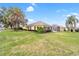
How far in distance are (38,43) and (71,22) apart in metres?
0.32

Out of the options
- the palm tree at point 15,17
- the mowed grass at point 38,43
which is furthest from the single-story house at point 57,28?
the palm tree at point 15,17

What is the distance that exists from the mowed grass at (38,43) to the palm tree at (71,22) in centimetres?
A: 4

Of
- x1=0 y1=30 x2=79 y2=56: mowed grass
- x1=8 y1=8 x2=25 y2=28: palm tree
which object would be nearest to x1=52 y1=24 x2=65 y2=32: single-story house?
x1=0 y1=30 x2=79 y2=56: mowed grass

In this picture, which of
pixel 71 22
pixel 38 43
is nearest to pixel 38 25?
pixel 38 43

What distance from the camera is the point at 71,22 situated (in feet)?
6.55

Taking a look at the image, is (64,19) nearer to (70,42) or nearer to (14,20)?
(70,42)

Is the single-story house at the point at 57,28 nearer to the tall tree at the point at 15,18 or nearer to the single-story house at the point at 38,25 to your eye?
the single-story house at the point at 38,25

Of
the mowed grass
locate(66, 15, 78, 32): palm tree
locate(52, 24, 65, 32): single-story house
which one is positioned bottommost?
the mowed grass

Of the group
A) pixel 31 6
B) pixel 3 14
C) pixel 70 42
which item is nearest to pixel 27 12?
pixel 31 6

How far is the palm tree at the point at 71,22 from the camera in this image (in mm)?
1978

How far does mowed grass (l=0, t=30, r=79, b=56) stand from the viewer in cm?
196

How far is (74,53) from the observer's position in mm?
1960

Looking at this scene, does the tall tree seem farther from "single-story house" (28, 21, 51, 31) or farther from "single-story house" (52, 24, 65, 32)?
"single-story house" (52, 24, 65, 32)

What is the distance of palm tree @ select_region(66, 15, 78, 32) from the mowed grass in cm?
4
